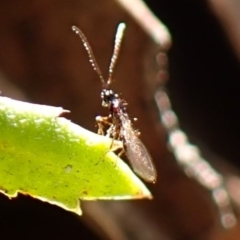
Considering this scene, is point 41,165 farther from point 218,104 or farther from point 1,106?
point 218,104

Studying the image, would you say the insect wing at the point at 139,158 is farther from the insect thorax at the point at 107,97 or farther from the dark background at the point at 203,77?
the dark background at the point at 203,77

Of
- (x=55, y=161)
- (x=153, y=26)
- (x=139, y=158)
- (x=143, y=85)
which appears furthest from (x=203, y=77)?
(x=55, y=161)

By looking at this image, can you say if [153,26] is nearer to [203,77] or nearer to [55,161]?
[203,77]

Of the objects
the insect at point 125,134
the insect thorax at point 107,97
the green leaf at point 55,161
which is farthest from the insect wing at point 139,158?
the green leaf at point 55,161

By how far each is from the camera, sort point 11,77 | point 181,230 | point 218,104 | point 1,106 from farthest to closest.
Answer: point 218,104
point 181,230
point 11,77
point 1,106

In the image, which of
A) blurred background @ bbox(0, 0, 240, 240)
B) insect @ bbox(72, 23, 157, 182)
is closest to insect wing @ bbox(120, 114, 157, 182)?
insect @ bbox(72, 23, 157, 182)

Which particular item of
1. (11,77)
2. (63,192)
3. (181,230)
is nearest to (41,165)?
(63,192)

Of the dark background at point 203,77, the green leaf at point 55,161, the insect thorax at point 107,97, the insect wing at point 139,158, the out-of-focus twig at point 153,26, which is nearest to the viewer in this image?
the green leaf at point 55,161
